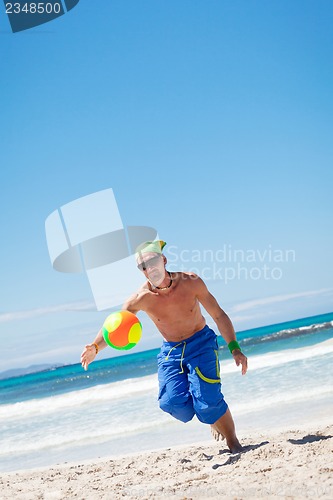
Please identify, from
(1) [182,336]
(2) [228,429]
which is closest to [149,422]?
(2) [228,429]

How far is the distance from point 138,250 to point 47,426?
23.0 ft

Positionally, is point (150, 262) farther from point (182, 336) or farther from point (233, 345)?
point (233, 345)

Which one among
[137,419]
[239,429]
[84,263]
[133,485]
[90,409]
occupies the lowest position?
[90,409]

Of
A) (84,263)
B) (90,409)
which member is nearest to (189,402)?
(84,263)

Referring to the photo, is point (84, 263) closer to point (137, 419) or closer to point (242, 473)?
point (137, 419)

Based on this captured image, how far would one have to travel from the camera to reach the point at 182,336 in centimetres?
493

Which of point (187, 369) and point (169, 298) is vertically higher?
point (169, 298)

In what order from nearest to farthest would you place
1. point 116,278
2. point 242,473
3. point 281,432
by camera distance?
point 242,473 < point 281,432 < point 116,278

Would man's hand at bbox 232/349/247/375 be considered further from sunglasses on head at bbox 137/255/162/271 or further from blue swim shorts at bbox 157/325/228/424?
sunglasses on head at bbox 137/255/162/271

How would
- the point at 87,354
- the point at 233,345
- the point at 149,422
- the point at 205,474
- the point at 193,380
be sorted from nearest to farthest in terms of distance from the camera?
the point at 205,474, the point at 87,354, the point at 193,380, the point at 233,345, the point at 149,422

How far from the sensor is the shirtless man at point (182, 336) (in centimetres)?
473

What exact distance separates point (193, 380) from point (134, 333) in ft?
2.25

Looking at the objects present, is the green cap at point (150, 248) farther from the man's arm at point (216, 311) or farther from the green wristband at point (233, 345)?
the green wristband at point (233, 345)

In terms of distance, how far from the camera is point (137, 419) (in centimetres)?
893
